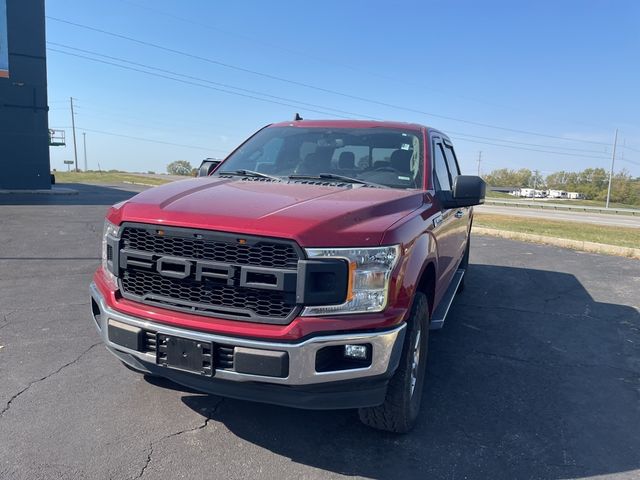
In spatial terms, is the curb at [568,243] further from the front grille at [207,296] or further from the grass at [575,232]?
the front grille at [207,296]

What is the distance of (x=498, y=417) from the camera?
11.4 ft

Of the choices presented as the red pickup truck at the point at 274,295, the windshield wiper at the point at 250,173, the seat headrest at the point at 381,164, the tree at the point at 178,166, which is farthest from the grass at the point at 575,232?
the tree at the point at 178,166

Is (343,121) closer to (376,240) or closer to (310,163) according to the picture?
(310,163)

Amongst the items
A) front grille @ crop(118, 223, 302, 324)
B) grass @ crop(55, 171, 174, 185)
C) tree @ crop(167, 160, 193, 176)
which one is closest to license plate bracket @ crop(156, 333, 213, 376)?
front grille @ crop(118, 223, 302, 324)

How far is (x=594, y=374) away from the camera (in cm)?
437

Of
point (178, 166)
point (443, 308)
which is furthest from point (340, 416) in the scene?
point (178, 166)

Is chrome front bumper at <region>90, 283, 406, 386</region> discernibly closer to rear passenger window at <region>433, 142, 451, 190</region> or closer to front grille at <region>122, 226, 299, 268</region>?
front grille at <region>122, 226, 299, 268</region>

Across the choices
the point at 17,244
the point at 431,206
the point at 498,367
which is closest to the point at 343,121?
the point at 431,206

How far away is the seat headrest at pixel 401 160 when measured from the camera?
407cm

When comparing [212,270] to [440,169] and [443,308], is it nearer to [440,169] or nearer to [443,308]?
[443,308]

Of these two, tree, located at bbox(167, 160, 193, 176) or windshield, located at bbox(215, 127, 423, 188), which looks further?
tree, located at bbox(167, 160, 193, 176)

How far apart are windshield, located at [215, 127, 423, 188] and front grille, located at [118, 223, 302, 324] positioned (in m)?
1.39

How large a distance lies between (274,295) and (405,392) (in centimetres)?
101

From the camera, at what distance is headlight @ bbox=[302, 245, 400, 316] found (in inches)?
100
